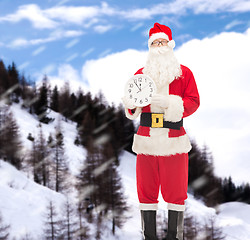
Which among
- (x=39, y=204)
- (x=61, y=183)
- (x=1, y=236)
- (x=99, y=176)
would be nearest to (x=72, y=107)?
(x=61, y=183)

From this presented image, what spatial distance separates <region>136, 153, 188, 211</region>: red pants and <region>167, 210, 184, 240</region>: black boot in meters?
0.09

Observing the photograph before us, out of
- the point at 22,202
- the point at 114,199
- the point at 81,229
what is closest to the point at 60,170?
the point at 22,202

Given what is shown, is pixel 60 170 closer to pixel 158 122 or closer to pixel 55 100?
pixel 55 100

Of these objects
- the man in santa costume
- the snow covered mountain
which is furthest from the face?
the snow covered mountain

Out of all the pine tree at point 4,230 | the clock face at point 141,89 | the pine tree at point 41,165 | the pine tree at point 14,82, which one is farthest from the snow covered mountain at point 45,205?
the clock face at point 141,89

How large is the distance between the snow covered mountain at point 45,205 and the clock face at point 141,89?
2346cm

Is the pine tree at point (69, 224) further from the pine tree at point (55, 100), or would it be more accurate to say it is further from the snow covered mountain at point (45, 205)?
the pine tree at point (55, 100)

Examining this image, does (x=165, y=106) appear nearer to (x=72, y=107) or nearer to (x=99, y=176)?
(x=99, y=176)

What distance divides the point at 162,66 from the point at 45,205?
26552 millimetres

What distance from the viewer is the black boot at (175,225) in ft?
15.2

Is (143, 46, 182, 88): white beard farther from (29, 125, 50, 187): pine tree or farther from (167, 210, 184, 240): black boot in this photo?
(29, 125, 50, 187): pine tree

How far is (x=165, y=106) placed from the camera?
177 inches

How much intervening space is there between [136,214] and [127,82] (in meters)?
30.9

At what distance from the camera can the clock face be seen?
446 centimetres
